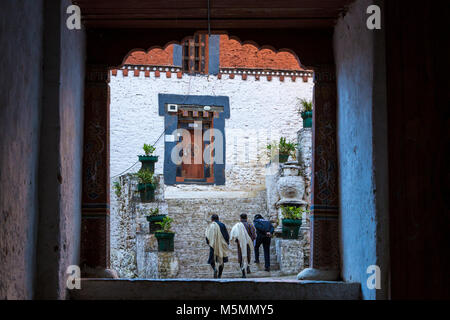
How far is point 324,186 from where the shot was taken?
4.89m

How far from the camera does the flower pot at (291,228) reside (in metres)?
11.0

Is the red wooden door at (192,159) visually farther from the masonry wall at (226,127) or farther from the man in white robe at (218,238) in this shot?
the man in white robe at (218,238)

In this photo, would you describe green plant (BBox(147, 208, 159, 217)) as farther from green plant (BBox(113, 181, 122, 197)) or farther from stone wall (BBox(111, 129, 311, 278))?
green plant (BBox(113, 181, 122, 197))

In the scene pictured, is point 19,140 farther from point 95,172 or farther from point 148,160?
point 148,160

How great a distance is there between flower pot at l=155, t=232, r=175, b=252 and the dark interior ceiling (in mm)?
6176

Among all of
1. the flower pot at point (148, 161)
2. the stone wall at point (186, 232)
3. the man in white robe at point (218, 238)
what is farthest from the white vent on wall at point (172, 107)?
the man in white robe at point (218, 238)

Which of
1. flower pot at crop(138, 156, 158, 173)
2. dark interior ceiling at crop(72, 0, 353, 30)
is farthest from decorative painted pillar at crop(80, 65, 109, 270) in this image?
flower pot at crop(138, 156, 158, 173)

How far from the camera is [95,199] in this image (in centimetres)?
478

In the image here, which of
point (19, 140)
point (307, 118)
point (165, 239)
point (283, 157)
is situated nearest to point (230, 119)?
point (283, 157)

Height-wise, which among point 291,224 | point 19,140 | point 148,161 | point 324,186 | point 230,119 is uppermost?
point 230,119

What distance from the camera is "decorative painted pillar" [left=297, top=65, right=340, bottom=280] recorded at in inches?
189

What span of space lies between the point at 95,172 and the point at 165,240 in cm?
602

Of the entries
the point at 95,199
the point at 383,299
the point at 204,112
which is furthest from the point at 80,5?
the point at 204,112
